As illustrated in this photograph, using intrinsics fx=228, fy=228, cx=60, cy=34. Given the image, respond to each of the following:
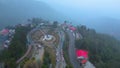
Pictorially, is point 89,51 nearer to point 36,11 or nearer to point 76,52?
point 76,52

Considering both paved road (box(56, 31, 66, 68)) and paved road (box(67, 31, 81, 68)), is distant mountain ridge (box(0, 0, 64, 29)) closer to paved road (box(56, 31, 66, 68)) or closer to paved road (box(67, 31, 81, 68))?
paved road (box(67, 31, 81, 68))

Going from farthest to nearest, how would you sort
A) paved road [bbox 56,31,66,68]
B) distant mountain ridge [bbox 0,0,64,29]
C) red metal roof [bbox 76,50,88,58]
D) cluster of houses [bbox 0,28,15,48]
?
1. distant mountain ridge [bbox 0,0,64,29]
2. cluster of houses [bbox 0,28,15,48]
3. red metal roof [bbox 76,50,88,58]
4. paved road [bbox 56,31,66,68]

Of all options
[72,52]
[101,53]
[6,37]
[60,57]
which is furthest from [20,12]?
[60,57]

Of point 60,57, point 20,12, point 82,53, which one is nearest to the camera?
point 60,57

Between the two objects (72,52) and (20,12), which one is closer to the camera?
(72,52)

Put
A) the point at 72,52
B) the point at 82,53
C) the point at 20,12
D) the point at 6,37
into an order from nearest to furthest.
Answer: the point at 82,53 < the point at 72,52 < the point at 6,37 < the point at 20,12

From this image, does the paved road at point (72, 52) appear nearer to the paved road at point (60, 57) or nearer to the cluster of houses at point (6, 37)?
the paved road at point (60, 57)

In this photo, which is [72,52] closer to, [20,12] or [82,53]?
[82,53]

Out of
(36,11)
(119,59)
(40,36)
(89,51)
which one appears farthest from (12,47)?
(36,11)

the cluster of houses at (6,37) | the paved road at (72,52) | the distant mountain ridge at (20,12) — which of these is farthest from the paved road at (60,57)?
the distant mountain ridge at (20,12)

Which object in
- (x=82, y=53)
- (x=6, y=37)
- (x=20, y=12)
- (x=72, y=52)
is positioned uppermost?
(x=20, y=12)

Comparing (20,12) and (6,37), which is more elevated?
(20,12)

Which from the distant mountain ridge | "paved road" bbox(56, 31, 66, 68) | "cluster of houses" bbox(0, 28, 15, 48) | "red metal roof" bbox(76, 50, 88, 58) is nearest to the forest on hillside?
"red metal roof" bbox(76, 50, 88, 58)
